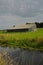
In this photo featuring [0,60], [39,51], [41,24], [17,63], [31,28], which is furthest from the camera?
[41,24]

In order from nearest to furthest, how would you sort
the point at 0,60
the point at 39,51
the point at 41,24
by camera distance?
the point at 0,60 < the point at 39,51 < the point at 41,24

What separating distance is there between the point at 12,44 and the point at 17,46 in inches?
151

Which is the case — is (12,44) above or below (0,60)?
below

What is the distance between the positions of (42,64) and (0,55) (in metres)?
7.97

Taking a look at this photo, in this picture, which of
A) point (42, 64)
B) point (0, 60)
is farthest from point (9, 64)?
point (42, 64)

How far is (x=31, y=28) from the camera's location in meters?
93.0

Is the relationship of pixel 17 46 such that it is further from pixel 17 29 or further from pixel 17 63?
pixel 17 29

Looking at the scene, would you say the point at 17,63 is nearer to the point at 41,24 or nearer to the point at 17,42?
the point at 17,42

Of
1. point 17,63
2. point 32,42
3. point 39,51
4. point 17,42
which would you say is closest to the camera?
point 17,63

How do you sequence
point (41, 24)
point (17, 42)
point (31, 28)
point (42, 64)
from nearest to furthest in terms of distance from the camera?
point (42, 64)
point (17, 42)
point (31, 28)
point (41, 24)

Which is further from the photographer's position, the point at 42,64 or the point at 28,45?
the point at 28,45

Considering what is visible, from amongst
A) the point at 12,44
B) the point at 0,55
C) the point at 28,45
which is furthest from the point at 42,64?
the point at 12,44

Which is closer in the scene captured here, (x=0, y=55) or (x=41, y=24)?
(x=0, y=55)

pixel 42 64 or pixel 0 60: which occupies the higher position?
pixel 0 60
